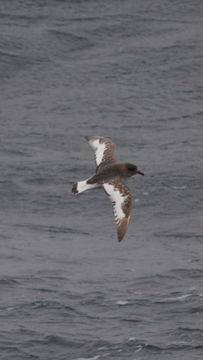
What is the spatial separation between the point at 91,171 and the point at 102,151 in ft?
27.6

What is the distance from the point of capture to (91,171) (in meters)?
39.7

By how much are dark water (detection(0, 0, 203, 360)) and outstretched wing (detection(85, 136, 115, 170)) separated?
3.81 m

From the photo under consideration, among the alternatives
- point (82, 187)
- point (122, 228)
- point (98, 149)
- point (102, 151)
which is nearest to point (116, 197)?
point (82, 187)

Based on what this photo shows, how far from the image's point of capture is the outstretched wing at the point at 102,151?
100 feet

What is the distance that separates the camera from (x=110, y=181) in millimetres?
28906

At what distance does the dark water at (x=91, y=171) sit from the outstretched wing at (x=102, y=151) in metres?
3.81

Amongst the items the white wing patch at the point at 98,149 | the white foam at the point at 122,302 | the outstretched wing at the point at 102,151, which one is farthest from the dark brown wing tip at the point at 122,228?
the white foam at the point at 122,302

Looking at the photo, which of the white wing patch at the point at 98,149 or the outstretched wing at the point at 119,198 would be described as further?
the white wing patch at the point at 98,149

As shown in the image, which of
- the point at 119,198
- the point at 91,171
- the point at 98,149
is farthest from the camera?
the point at 91,171

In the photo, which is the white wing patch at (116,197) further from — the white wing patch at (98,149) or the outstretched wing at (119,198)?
the white wing patch at (98,149)

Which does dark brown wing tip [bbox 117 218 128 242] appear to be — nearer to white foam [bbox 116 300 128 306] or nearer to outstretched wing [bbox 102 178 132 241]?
outstretched wing [bbox 102 178 132 241]

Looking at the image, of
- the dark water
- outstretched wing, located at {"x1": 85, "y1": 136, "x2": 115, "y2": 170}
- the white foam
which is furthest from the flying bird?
the white foam

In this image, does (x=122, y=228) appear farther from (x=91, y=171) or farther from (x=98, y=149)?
(x=91, y=171)

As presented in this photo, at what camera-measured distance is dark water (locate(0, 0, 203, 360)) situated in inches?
1268
